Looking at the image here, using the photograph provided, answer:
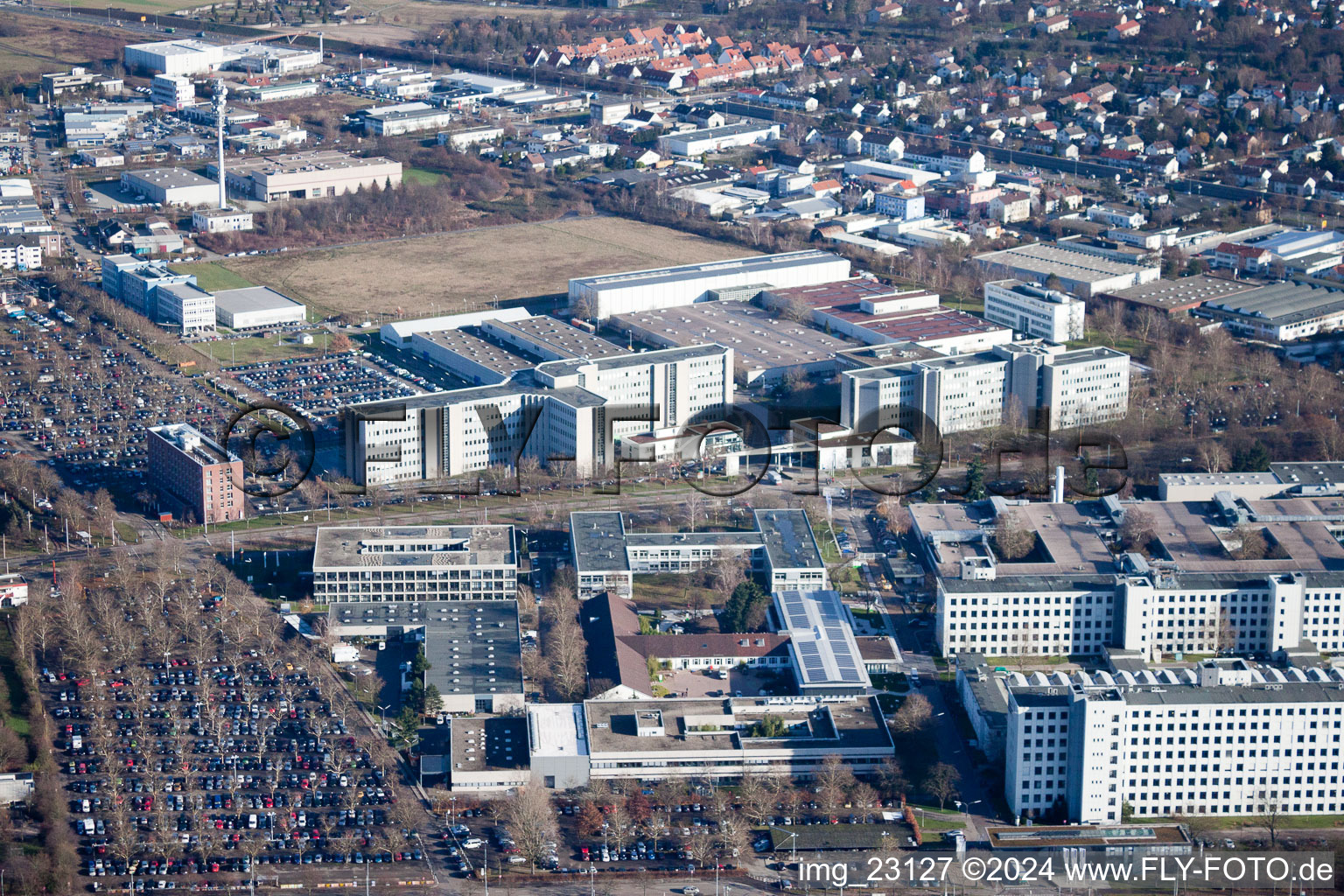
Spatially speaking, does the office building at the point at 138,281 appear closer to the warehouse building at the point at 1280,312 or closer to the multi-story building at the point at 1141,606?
the multi-story building at the point at 1141,606

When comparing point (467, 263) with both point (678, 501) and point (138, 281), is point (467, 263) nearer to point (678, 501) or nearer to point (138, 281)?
point (138, 281)

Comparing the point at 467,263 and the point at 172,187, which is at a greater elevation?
the point at 172,187

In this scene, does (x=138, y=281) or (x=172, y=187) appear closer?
(x=138, y=281)

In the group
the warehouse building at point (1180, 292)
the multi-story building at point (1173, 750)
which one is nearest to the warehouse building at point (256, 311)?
the warehouse building at point (1180, 292)

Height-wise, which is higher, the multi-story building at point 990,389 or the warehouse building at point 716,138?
the warehouse building at point 716,138

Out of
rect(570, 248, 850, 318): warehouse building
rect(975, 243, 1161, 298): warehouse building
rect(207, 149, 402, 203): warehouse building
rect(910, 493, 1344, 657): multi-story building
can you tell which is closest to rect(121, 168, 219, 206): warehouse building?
rect(207, 149, 402, 203): warehouse building

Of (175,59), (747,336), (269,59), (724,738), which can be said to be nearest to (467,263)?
(747,336)

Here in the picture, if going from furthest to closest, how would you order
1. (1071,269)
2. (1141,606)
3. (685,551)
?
(1071,269), (685,551), (1141,606)
